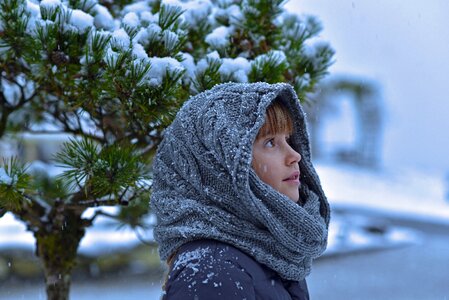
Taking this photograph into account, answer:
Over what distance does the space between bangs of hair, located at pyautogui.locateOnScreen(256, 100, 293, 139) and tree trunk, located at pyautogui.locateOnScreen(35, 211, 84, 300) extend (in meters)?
1.05

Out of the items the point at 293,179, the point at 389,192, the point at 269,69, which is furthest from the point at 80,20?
the point at 389,192

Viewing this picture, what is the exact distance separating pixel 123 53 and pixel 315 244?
31.4 inches

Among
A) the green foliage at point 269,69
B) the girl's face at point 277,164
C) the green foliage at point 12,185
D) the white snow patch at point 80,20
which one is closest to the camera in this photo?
the girl's face at point 277,164

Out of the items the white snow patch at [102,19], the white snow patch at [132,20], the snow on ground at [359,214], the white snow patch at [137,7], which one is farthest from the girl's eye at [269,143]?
the snow on ground at [359,214]

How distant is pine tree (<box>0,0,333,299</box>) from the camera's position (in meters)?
2.01

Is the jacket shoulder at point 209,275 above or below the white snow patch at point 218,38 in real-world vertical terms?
below

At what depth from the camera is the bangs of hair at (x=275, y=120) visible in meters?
1.67

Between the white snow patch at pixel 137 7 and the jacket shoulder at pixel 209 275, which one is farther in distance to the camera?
the white snow patch at pixel 137 7

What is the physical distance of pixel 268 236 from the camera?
1.57 metres

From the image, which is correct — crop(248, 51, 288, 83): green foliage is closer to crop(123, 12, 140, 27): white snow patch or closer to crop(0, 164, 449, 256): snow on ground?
crop(123, 12, 140, 27): white snow patch

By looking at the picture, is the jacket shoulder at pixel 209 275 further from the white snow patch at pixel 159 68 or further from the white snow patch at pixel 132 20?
the white snow patch at pixel 132 20

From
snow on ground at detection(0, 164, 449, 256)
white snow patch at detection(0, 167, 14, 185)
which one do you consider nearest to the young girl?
white snow patch at detection(0, 167, 14, 185)

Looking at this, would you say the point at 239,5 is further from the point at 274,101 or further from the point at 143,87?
the point at 274,101

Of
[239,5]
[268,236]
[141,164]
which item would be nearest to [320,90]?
[239,5]
